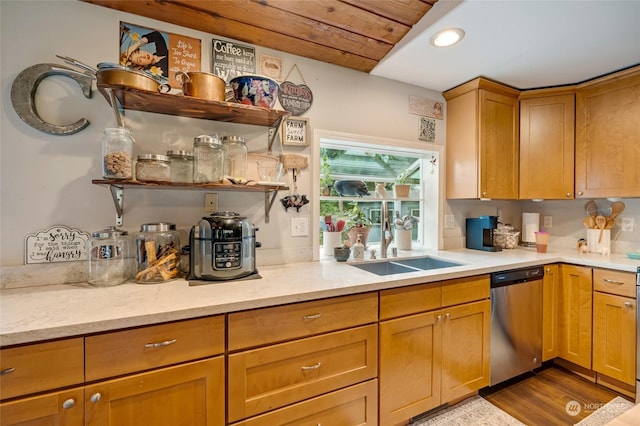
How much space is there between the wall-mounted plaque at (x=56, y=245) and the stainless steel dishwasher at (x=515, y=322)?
2359 millimetres

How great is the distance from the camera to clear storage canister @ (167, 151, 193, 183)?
54.4 inches

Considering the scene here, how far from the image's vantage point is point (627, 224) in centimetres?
218

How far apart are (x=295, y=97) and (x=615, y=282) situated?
8.10 ft

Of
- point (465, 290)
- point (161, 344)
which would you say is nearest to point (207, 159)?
point (161, 344)

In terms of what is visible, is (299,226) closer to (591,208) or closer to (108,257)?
(108,257)

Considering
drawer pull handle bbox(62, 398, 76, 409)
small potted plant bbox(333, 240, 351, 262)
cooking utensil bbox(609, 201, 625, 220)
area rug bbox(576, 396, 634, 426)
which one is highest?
cooking utensil bbox(609, 201, 625, 220)

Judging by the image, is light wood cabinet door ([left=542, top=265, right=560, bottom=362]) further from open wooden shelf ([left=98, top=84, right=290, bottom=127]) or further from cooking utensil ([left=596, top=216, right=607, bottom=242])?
Result: open wooden shelf ([left=98, top=84, right=290, bottom=127])

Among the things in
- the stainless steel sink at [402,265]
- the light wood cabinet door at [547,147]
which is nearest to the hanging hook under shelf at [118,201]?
the stainless steel sink at [402,265]

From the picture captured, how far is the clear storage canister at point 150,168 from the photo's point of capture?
1.25m

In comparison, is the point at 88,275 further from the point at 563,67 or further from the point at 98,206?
the point at 563,67

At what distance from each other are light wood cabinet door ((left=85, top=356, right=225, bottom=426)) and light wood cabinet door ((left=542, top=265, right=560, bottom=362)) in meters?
2.26

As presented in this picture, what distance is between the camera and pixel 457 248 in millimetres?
2465

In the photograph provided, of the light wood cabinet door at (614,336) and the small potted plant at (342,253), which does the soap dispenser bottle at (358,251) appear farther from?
the light wood cabinet door at (614,336)

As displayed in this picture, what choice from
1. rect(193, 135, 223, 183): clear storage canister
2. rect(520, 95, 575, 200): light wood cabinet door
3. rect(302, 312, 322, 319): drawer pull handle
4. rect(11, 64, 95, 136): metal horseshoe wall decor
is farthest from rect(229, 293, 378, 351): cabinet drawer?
rect(520, 95, 575, 200): light wood cabinet door
